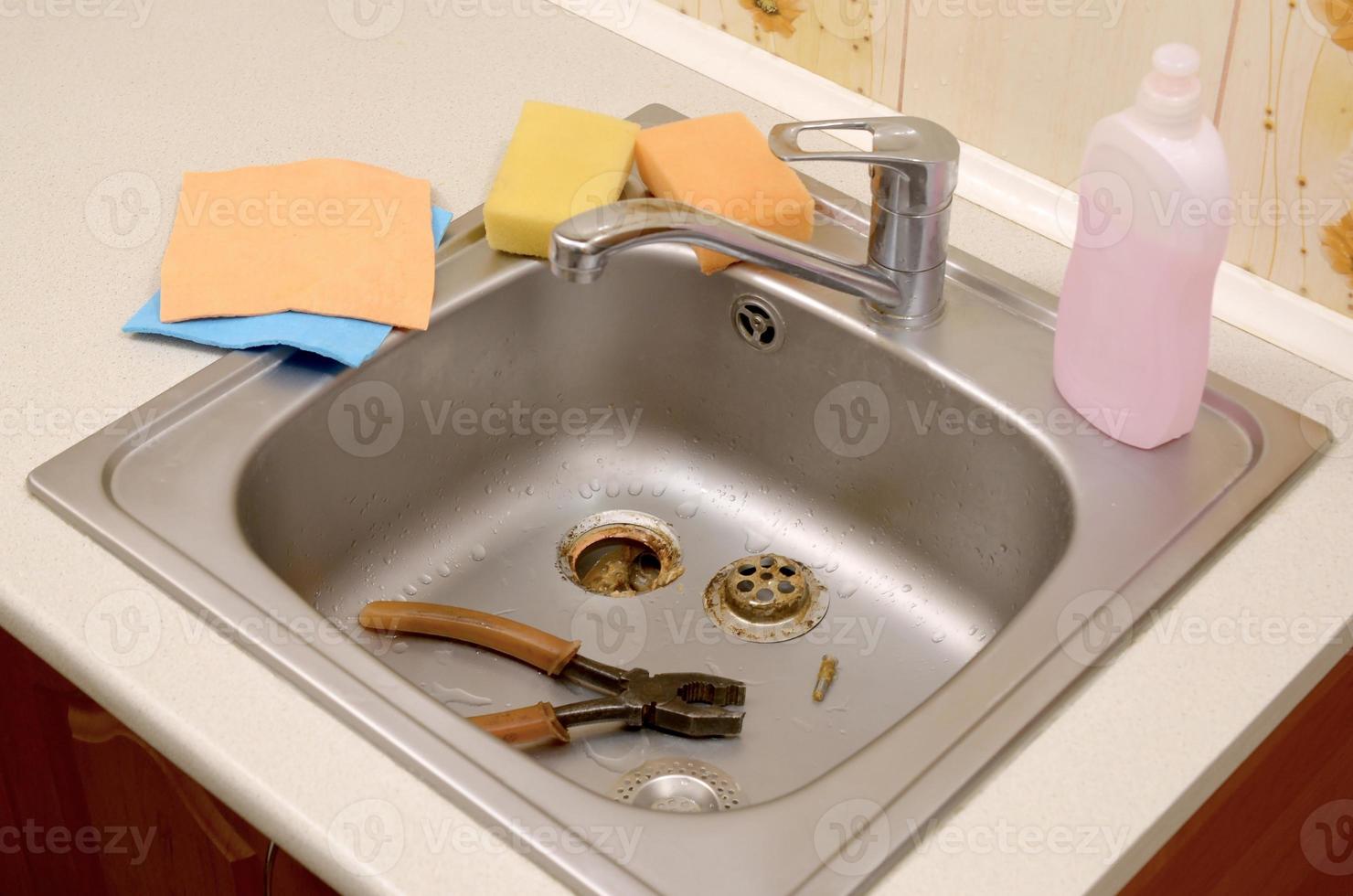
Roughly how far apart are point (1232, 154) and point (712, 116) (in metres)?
0.39

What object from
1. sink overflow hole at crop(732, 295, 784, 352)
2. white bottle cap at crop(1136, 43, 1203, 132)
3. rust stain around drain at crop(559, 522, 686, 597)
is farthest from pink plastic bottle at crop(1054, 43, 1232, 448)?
rust stain around drain at crop(559, 522, 686, 597)

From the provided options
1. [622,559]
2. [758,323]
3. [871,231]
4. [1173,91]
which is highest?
[1173,91]

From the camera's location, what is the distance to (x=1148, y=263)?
83cm

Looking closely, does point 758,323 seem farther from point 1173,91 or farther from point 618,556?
point 1173,91

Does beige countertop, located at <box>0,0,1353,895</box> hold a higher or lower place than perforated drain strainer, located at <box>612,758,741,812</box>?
higher

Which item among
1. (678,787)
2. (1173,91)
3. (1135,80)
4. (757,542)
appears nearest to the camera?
(1173,91)

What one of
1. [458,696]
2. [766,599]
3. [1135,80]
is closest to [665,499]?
[766,599]

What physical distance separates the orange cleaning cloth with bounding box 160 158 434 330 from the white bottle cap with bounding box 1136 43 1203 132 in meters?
0.51

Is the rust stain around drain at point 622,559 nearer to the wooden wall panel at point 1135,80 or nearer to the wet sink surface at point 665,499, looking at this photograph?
the wet sink surface at point 665,499

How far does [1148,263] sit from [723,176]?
0.35m

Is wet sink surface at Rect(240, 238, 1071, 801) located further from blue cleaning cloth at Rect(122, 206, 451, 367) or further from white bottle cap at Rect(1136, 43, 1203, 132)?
white bottle cap at Rect(1136, 43, 1203, 132)

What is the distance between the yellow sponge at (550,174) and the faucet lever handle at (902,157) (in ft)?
0.55

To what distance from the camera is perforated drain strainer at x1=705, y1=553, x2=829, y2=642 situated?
1032mm

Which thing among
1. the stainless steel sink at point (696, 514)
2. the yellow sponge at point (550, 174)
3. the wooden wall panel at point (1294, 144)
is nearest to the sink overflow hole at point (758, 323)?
the stainless steel sink at point (696, 514)
